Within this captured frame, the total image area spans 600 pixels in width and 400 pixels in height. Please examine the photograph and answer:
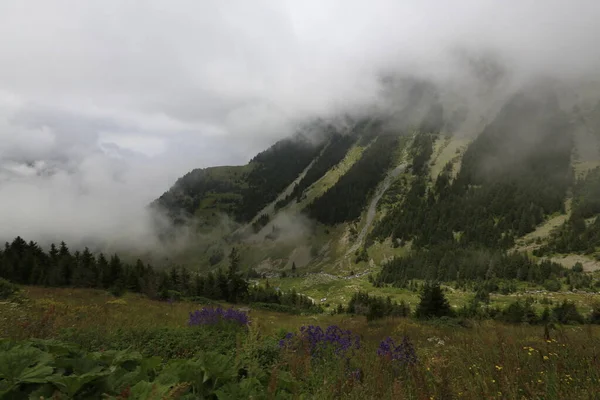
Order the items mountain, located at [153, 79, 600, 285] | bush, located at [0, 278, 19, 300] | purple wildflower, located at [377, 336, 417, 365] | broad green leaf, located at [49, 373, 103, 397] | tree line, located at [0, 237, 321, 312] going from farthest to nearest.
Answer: mountain, located at [153, 79, 600, 285] < tree line, located at [0, 237, 321, 312] < bush, located at [0, 278, 19, 300] < purple wildflower, located at [377, 336, 417, 365] < broad green leaf, located at [49, 373, 103, 397]

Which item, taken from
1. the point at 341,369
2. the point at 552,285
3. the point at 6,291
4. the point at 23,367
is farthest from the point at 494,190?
the point at 23,367

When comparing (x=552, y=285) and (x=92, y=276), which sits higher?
(x=92, y=276)

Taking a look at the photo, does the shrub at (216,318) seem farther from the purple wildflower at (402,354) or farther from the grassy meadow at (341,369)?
the purple wildflower at (402,354)

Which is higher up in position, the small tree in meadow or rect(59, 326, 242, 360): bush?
rect(59, 326, 242, 360): bush

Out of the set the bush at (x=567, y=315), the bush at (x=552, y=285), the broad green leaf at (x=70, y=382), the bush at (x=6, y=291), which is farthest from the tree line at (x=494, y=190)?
the broad green leaf at (x=70, y=382)

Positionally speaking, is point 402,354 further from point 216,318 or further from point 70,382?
point 216,318

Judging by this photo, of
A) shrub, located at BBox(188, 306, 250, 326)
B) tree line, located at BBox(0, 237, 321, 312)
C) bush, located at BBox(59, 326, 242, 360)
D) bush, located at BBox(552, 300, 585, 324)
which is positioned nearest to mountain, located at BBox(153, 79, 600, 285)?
bush, located at BBox(552, 300, 585, 324)

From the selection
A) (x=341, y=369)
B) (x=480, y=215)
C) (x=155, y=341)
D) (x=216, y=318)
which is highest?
(x=480, y=215)

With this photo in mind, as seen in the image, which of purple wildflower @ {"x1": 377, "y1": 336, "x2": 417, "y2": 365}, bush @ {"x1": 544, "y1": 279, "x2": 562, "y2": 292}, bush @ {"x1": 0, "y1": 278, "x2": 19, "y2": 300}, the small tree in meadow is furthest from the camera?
bush @ {"x1": 544, "y1": 279, "x2": 562, "y2": 292}

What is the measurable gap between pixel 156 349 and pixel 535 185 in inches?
6886

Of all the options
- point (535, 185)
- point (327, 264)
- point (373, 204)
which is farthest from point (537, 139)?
point (327, 264)

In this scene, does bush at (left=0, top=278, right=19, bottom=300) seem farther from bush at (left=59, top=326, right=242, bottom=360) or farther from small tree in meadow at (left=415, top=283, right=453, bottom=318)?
small tree in meadow at (left=415, top=283, right=453, bottom=318)

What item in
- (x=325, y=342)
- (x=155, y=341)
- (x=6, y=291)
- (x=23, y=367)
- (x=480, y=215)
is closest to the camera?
(x=23, y=367)

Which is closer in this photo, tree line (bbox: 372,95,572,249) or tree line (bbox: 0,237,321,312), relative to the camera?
tree line (bbox: 0,237,321,312)
